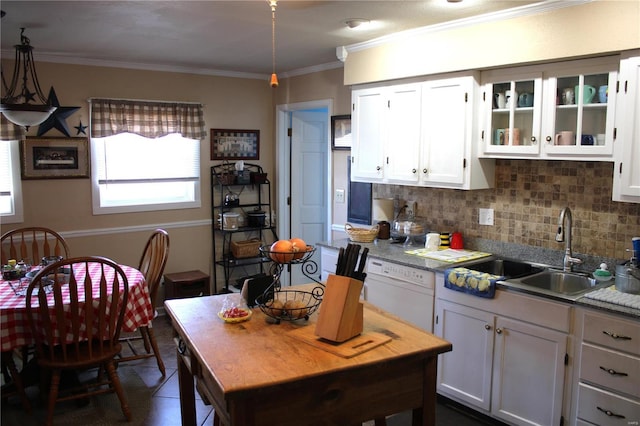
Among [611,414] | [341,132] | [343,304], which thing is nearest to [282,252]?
[343,304]

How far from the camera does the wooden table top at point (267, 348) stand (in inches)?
61.7

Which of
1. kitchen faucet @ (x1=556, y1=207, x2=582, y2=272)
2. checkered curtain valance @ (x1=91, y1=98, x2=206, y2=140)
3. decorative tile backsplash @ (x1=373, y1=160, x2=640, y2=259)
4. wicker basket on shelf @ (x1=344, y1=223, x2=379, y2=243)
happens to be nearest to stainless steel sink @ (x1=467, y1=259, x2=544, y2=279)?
decorative tile backsplash @ (x1=373, y1=160, x2=640, y2=259)

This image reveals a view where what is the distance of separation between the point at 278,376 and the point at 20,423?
2304 millimetres

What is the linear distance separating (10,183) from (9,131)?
0.43m

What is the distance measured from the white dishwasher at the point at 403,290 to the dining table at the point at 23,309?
148 centimetres

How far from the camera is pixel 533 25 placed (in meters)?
2.88

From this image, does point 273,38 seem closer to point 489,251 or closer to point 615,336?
point 489,251

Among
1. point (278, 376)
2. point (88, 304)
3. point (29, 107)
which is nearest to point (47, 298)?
point (88, 304)

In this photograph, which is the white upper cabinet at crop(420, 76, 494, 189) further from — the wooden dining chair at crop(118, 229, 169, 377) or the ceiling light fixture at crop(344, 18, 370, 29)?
the wooden dining chair at crop(118, 229, 169, 377)

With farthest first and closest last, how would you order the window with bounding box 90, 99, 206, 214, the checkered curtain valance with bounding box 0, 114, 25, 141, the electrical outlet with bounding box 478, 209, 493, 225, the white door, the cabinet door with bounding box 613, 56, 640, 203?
the white door
the window with bounding box 90, 99, 206, 214
the checkered curtain valance with bounding box 0, 114, 25, 141
the electrical outlet with bounding box 478, 209, 493, 225
the cabinet door with bounding box 613, 56, 640, 203

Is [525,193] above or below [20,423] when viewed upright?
above

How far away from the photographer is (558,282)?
9.91ft

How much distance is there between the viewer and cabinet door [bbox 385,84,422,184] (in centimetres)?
361

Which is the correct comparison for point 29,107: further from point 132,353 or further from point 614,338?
point 614,338
